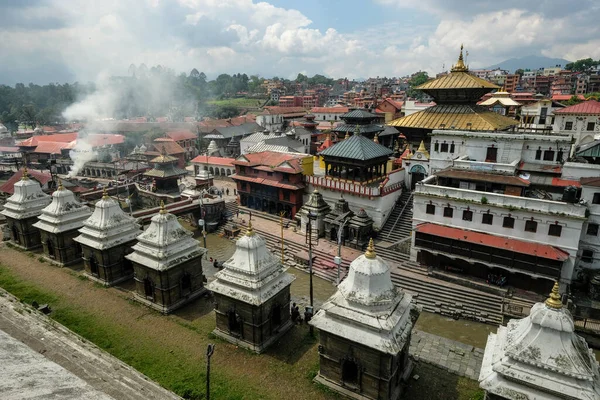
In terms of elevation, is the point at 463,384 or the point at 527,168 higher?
the point at 527,168

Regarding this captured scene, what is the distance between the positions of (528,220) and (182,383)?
78.0 ft

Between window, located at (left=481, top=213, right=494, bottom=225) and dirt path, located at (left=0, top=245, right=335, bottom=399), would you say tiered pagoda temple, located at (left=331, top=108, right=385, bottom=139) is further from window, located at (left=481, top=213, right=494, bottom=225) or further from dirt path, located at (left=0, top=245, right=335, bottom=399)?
dirt path, located at (left=0, top=245, right=335, bottom=399)

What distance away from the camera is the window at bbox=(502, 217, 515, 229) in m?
26.1

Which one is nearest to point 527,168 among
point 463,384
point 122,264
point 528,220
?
point 528,220

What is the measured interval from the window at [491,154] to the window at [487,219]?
939cm

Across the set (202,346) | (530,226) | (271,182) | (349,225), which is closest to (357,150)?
(349,225)

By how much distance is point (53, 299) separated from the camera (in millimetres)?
24594

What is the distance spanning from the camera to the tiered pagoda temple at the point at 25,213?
32.4 m

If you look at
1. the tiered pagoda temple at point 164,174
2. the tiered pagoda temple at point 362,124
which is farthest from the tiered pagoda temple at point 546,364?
the tiered pagoda temple at point 164,174

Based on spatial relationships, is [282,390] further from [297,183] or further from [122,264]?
[297,183]

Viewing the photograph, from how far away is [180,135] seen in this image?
262 feet

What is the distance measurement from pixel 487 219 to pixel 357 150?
535 inches

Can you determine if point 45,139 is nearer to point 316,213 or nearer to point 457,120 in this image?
point 316,213

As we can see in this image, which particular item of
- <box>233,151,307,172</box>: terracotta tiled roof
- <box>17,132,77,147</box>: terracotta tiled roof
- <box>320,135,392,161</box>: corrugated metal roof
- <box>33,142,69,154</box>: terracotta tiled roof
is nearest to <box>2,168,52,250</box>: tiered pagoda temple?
<box>233,151,307,172</box>: terracotta tiled roof
